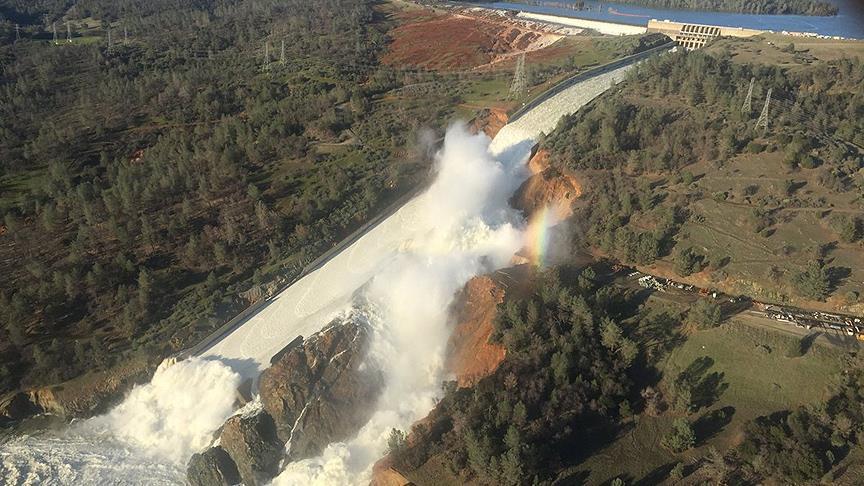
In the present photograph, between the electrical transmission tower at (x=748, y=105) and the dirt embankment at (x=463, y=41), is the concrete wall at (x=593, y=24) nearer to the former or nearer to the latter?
the dirt embankment at (x=463, y=41)

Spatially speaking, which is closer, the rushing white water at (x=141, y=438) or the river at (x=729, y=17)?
the rushing white water at (x=141, y=438)

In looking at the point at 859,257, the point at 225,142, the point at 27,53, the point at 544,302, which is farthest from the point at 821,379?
the point at 27,53

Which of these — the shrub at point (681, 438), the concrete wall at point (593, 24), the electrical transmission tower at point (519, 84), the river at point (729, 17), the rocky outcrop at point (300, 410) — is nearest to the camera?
the shrub at point (681, 438)

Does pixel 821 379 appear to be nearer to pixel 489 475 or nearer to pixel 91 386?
pixel 489 475

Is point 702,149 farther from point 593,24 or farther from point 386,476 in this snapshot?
point 593,24

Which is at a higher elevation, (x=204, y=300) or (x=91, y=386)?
(x=204, y=300)

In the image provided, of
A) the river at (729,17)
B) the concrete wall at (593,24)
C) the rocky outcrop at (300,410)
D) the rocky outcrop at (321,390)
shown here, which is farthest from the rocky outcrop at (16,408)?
the river at (729,17)
